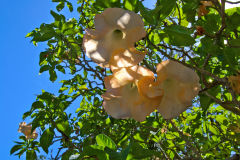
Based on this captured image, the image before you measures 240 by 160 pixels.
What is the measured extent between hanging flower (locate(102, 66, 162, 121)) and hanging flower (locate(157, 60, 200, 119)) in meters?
0.05

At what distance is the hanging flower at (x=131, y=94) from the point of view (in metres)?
0.84

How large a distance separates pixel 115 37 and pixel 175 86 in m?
0.35

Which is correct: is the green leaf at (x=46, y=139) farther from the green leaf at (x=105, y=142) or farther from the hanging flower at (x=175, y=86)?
the hanging flower at (x=175, y=86)

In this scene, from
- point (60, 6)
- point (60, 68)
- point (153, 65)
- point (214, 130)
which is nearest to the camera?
point (153, 65)

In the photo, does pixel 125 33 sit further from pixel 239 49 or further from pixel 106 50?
pixel 239 49

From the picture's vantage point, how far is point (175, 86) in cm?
90

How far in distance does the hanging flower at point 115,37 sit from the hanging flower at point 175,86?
0.12 metres

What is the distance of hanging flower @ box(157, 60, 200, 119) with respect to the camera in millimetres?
840

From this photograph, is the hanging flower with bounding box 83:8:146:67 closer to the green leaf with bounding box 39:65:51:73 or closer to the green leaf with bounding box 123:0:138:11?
the green leaf with bounding box 123:0:138:11

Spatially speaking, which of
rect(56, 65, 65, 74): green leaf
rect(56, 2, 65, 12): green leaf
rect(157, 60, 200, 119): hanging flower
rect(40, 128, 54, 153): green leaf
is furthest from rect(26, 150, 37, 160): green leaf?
rect(157, 60, 200, 119): hanging flower

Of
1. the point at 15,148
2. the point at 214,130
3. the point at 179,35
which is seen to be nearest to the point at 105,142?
the point at 179,35

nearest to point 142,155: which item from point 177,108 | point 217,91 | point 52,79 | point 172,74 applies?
point 177,108

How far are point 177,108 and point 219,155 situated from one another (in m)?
1.95

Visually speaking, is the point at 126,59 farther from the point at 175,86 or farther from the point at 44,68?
the point at 44,68
